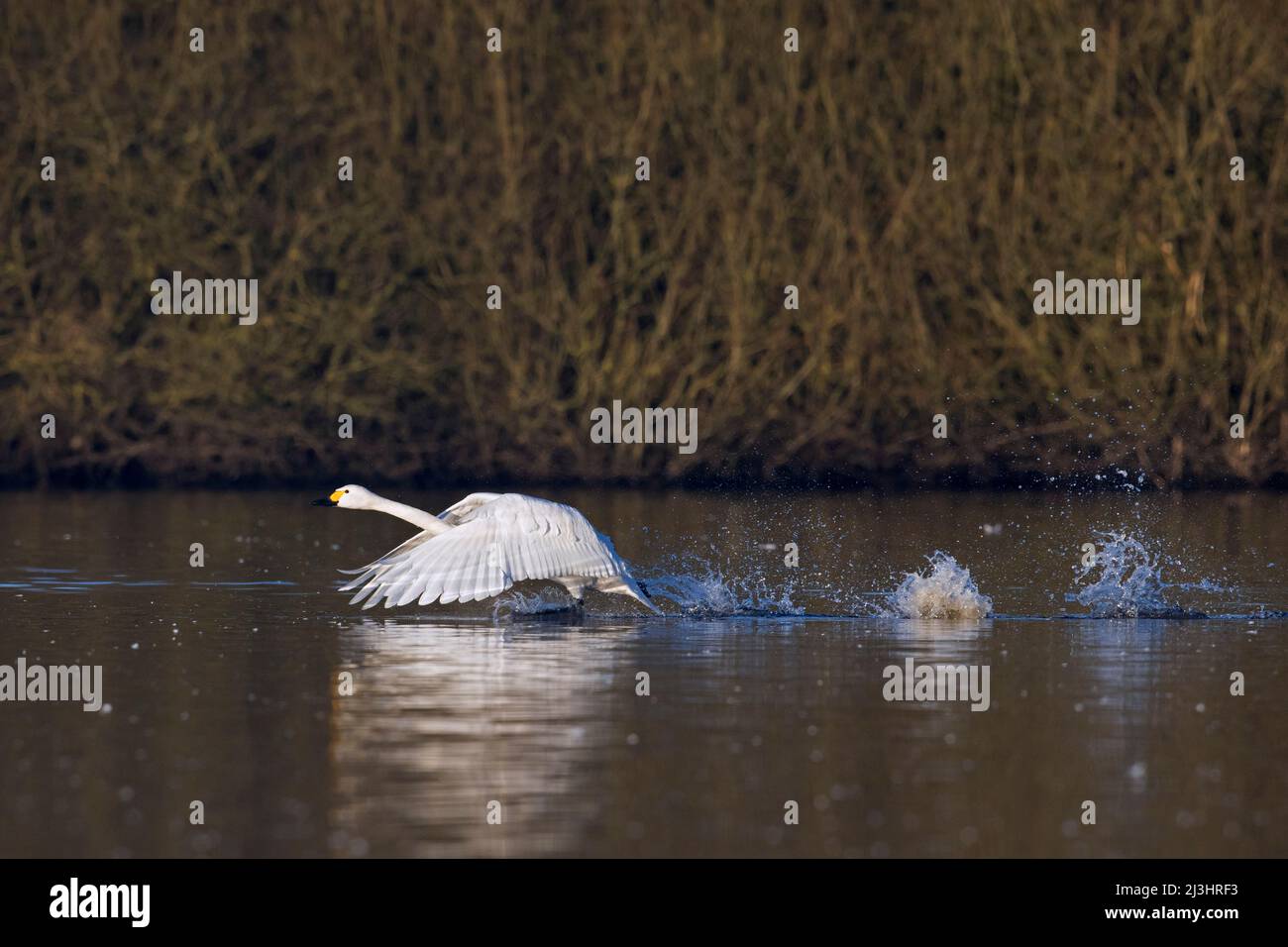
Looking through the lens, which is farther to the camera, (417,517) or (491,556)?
(417,517)

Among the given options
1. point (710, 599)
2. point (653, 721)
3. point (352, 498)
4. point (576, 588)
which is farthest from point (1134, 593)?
point (653, 721)

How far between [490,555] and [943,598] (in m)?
3.23

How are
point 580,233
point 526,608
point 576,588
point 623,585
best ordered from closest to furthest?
point 623,585
point 576,588
point 526,608
point 580,233

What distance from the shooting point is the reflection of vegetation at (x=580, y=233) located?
33250 mm

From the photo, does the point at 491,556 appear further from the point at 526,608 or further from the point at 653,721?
the point at 653,721

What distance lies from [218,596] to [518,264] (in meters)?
18.0

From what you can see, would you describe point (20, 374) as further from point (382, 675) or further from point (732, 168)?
point (382, 675)

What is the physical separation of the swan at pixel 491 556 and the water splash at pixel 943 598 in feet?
5.96

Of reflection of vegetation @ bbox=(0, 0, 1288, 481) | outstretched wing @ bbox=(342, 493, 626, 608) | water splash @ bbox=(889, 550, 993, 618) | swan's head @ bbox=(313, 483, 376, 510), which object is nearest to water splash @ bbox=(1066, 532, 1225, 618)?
water splash @ bbox=(889, 550, 993, 618)

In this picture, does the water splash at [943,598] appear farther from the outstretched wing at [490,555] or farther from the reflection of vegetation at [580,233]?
the reflection of vegetation at [580,233]

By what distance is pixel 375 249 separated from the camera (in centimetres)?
3500

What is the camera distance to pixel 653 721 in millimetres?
11281

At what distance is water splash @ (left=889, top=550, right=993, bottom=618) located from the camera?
16.0 m

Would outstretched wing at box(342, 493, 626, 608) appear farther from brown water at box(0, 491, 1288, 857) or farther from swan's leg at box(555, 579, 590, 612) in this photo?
brown water at box(0, 491, 1288, 857)
